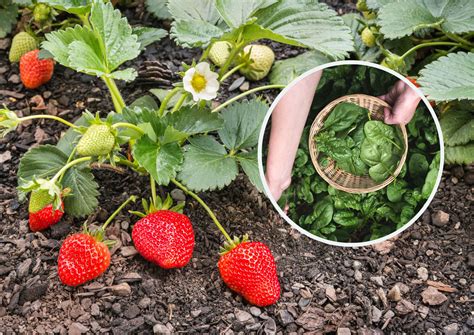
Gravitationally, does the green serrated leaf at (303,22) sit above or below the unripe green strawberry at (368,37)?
above

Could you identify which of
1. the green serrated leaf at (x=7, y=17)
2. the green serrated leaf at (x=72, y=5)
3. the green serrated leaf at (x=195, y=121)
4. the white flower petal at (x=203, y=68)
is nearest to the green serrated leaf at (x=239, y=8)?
the white flower petal at (x=203, y=68)

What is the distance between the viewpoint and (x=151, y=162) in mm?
1607

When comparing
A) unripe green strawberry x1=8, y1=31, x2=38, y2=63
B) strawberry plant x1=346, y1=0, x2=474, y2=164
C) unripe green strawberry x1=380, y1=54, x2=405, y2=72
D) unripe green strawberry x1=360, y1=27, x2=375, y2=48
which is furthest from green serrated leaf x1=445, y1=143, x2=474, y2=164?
unripe green strawberry x1=8, y1=31, x2=38, y2=63

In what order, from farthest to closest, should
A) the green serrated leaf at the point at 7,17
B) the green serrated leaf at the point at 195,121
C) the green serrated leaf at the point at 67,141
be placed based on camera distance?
the green serrated leaf at the point at 7,17, the green serrated leaf at the point at 67,141, the green serrated leaf at the point at 195,121

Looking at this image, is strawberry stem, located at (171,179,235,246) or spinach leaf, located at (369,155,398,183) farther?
strawberry stem, located at (171,179,235,246)

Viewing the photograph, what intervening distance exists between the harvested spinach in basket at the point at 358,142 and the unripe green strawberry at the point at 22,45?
3.52ft

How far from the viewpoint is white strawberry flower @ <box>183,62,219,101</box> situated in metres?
1.66

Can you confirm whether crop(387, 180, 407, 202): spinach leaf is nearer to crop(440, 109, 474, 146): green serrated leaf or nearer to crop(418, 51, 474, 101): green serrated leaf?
crop(418, 51, 474, 101): green serrated leaf

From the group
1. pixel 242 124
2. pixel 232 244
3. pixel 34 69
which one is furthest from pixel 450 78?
pixel 34 69

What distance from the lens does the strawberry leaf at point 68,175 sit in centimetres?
174

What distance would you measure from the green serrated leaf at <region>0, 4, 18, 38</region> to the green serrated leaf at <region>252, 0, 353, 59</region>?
923 mm

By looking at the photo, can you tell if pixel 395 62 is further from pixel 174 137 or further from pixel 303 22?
pixel 174 137

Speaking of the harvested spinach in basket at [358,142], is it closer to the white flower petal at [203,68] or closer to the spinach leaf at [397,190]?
the spinach leaf at [397,190]

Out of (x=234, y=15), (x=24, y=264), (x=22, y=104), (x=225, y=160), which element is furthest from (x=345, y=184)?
(x=22, y=104)
